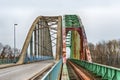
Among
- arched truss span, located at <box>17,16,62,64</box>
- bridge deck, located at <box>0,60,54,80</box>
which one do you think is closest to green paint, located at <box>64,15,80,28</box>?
arched truss span, located at <box>17,16,62,64</box>

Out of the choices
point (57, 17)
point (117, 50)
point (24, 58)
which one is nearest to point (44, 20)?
Answer: point (57, 17)

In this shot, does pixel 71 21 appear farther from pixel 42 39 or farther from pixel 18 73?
pixel 18 73

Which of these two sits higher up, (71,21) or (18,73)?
(71,21)

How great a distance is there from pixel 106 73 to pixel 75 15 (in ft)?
220

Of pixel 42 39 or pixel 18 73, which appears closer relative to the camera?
pixel 18 73

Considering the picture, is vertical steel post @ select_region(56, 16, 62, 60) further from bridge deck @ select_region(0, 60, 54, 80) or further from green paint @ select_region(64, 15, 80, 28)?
bridge deck @ select_region(0, 60, 54, 80)

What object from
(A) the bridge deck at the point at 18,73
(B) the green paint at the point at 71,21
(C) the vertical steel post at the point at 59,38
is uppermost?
(B) the green paint at the point at 71,21

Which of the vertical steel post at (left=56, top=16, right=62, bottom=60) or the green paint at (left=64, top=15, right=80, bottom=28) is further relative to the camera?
the green paint at (left=64, top=15, right=80, bottom=28)

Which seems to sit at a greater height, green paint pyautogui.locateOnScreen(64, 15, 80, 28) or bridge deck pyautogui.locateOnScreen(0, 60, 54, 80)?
green paint pyautogui.locateOnScreen(64, 15, 80, 28)

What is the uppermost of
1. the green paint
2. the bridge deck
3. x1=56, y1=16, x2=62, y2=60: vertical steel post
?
the green paint

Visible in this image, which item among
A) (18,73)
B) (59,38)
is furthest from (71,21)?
(18,73)

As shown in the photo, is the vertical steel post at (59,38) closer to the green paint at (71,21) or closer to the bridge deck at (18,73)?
the green paint at (71,21)

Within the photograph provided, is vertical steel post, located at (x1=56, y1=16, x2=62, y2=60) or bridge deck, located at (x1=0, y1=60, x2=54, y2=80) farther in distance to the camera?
vertical steel post, located at (x1=56, y1=16, x2=62, y2=60)

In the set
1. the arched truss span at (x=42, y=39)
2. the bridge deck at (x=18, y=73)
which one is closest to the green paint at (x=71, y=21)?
the arched truss span at (x=42, y=39)
